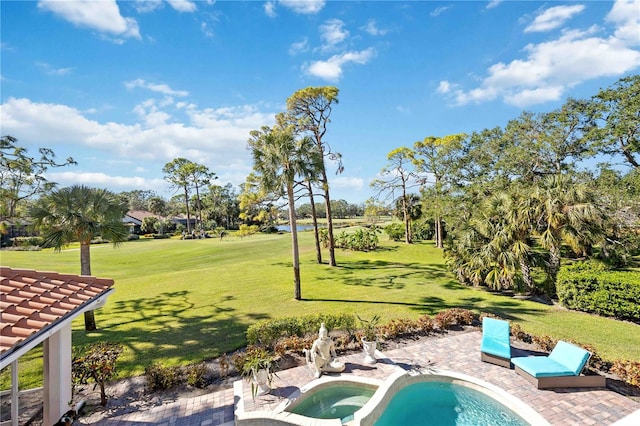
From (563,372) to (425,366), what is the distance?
3101mm

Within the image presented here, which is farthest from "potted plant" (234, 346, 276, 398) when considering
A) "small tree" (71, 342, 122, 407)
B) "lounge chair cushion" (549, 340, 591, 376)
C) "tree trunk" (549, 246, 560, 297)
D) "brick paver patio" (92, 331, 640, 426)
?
"tree trunk" (549, 246, 560, 297)

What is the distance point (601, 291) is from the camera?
38.1 ft

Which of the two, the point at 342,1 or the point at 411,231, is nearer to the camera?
the point at 342,1

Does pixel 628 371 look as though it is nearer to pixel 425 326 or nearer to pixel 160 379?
pixel 425 326

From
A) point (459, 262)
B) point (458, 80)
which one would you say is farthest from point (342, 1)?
point (459, 262)

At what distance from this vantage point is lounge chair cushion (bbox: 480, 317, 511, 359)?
8070mm

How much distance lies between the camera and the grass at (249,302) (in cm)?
945

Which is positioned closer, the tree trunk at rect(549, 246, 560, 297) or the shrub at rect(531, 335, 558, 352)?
the shrub at rect(531, 335, 558, 352)

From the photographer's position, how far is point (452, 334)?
10234 millimetres

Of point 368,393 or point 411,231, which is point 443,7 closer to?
point 368,393

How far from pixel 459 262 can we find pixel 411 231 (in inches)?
676

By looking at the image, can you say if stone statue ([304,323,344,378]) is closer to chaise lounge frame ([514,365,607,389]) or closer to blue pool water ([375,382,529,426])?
blue pool water ([375,382,529,426])

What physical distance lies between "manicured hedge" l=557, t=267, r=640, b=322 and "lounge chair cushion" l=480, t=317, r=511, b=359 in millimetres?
6412

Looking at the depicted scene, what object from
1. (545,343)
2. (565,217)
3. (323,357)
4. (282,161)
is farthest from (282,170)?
(565,217)
